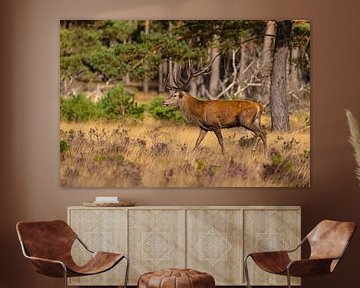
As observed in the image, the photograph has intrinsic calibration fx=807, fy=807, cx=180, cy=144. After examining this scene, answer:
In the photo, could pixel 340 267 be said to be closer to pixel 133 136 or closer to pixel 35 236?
pixel 133 136

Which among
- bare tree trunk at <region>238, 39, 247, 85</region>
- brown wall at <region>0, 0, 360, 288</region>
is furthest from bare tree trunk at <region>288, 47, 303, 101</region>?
bare tree trunk at <region>238, 39, 247, 85</region>

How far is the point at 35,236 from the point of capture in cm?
677

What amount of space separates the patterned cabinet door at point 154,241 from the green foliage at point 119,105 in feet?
3.25

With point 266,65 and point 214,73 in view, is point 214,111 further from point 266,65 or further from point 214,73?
point 266,65

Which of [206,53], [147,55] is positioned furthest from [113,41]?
[206,53]

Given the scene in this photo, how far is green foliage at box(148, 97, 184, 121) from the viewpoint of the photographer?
766 cm

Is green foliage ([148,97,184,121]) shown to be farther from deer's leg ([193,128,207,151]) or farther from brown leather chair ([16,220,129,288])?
brown leather chair ([16,220,129,288])

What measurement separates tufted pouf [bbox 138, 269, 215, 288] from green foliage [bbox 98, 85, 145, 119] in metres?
1.90

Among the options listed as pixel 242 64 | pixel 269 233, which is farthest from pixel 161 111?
pixel 269 233

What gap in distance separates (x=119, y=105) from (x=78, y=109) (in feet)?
1.28

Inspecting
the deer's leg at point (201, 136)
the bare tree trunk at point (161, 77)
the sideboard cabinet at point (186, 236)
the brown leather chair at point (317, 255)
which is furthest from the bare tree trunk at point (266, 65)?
the brown leather chair at point (317, 255)

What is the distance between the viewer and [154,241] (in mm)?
7207

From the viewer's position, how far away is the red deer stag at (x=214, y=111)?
7648 millimetres

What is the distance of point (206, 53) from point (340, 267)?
239cm
